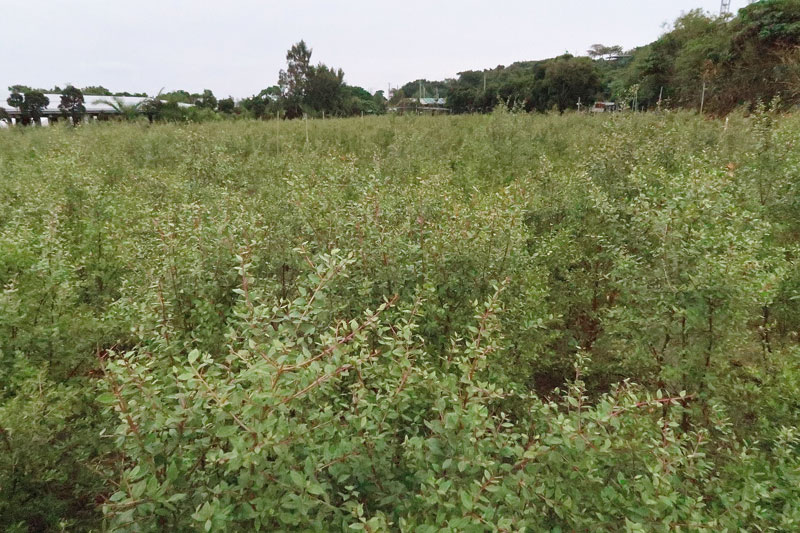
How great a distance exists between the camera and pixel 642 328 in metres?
2.89

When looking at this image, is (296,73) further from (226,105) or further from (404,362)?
(404,362)

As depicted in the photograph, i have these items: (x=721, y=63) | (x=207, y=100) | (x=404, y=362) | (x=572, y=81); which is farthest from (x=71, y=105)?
(x=572, y=81)

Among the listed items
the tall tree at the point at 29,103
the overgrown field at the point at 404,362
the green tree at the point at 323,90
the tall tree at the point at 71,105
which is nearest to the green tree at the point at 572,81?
the green tree at the point at 323,90

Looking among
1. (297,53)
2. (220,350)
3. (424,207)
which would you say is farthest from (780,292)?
(297,53)

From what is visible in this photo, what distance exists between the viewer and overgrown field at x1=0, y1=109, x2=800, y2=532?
158cm

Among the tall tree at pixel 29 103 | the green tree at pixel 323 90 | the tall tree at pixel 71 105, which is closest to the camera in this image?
the tall tree at pixel 29 103

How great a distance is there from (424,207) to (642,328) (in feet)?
5.82

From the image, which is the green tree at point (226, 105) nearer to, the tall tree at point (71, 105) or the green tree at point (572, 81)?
the tall tree at point (71, 105)

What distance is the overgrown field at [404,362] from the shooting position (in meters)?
1.58

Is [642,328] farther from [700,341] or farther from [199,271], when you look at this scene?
[199,271]

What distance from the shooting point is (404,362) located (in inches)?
68.5

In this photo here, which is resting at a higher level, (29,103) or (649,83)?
(649,83)

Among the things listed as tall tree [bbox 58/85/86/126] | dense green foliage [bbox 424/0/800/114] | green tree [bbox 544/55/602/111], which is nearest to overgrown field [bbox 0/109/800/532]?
dense green foliage [bbox 424/0/800/114]

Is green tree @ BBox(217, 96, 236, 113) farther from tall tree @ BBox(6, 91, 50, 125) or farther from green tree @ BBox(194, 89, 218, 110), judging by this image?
tall tree @ BBox(6, 91, 50, 125)
